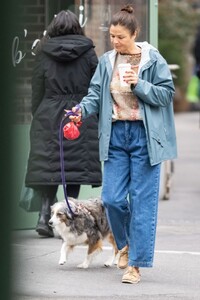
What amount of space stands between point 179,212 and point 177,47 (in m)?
18.3

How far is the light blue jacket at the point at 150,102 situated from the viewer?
4793mm

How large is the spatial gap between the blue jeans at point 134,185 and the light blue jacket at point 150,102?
68 millimetres

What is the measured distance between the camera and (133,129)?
4.88 meters

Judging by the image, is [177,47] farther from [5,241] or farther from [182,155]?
[5,241]

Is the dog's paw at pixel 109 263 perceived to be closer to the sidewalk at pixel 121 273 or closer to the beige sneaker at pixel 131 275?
the sidewalk at pixel 121 273

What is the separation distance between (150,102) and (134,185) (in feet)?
1.67

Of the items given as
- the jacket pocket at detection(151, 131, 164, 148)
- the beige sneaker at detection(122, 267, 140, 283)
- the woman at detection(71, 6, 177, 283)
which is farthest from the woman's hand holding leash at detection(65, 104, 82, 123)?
the beige sneaker at detection(122, 267, 140, 283)

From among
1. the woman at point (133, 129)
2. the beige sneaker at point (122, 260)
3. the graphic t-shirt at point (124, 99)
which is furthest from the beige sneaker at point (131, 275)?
the graphic t-shirt at point (124, 99)

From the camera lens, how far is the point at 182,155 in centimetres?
1445

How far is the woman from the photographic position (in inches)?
190

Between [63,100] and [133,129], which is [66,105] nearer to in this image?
[63,100]

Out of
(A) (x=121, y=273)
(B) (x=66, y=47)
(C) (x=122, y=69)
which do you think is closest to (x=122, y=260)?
(A) (x=121, y=273)

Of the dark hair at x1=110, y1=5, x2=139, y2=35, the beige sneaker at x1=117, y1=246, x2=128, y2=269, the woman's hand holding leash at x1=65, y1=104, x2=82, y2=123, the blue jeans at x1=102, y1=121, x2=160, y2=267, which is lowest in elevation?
the beige sneaker at x1=117, y1=246, x2=128, y2=269

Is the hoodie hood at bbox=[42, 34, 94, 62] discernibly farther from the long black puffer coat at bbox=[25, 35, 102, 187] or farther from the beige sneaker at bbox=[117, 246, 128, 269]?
the beige sneaker at bbox=[117, 246, 128, 269]
